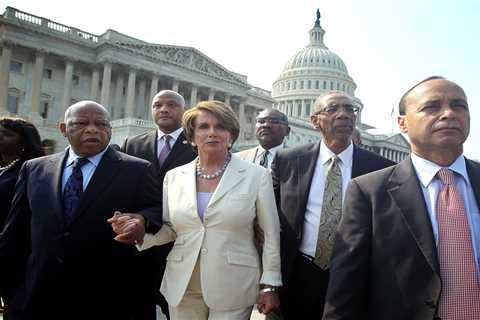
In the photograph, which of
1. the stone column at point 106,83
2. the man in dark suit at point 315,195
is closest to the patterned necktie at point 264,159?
the man in dark suit at point 315,195

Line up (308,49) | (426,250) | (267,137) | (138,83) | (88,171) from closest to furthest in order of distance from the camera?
(426,250) → (88,171) → (267,137) → (138,83) → (308,49)

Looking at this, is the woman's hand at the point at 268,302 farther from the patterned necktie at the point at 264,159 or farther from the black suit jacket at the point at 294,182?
the patterned necktie at the point at 264,159

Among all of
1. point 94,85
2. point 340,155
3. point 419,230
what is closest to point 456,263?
point 419,230

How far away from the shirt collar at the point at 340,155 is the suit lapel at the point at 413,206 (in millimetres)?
1279

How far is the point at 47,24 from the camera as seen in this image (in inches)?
1577

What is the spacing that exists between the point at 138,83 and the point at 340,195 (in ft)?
152

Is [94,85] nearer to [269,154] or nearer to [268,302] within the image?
[269,154]

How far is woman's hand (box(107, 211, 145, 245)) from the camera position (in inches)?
115

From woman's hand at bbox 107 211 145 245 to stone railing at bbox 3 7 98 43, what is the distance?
41.3 meters

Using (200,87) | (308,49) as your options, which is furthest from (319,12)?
(200,87)

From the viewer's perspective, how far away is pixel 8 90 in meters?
38.9

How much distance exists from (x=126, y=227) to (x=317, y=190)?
69.6 inches

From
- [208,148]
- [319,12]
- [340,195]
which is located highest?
[319,12]

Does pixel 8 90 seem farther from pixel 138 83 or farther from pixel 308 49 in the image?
pixel 308 49
